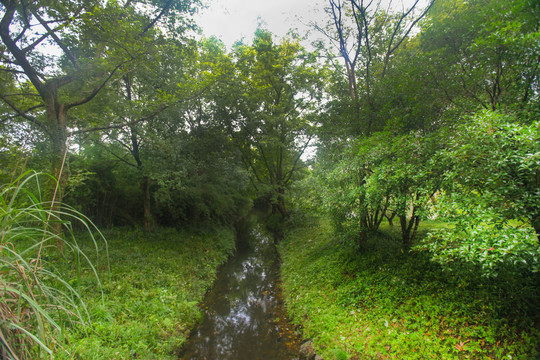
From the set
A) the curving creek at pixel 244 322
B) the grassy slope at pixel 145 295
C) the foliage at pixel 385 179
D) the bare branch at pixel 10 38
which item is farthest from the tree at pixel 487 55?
the bare branch at pixel 10 38

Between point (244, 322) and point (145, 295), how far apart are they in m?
2.94

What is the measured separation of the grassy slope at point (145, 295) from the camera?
4723 millimetres

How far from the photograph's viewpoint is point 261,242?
15469mm

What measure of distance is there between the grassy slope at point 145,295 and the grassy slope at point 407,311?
3.25 meters

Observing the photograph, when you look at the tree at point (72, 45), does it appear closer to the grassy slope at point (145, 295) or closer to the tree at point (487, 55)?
the grassy slope at point (145, 295)

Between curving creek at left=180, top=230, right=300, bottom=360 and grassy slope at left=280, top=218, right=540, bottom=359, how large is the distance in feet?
1.93

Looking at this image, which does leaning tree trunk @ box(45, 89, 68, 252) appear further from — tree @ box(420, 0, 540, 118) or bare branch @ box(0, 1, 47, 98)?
tree @ box(420, 0, 540, 118)

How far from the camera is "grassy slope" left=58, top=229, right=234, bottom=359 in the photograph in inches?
186

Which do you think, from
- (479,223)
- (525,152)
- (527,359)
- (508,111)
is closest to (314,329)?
(527,359)

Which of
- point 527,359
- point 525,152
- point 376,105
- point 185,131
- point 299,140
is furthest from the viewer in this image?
point 299,140

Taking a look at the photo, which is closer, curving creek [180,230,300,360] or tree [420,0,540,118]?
tree [420,0,540,118]

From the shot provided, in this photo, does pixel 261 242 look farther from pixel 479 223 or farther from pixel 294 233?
pixel 479 223

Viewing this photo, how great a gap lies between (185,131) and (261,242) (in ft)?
27.3

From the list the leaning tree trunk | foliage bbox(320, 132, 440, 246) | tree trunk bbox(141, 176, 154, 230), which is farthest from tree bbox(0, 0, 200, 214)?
foliage bbox(320, 132, 440, 246)
